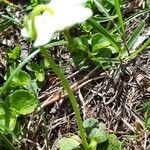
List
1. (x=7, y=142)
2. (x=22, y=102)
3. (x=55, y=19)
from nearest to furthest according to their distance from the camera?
(x=55, y=19), (x=7, y=142), (x=22, y=102)

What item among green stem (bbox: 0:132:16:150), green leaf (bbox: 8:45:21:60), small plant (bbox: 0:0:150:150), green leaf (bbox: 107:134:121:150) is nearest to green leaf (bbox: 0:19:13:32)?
small plant (bbox: 0:0:150:150)

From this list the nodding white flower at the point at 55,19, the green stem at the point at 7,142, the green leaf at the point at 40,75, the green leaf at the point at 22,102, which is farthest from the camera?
the green leaf at the point at 40,75

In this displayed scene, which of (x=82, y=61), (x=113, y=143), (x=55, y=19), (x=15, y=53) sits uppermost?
(x=55, y=19)

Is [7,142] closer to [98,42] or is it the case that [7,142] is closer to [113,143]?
[113,143]

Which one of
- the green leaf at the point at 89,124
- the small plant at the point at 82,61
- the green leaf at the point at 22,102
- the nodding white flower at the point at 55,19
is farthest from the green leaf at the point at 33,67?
the nodding white flower at the point at 55,19

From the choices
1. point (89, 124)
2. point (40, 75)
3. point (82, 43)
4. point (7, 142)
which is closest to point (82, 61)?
point (82, 43)

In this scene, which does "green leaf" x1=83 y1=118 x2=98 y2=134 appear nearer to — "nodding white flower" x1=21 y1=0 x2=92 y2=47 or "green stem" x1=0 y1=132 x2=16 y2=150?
"green stem" x1=0 y1=132 x2=16 y2=150

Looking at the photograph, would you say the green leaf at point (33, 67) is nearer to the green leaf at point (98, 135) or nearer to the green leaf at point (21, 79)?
the green leaf at point (21, 79)
